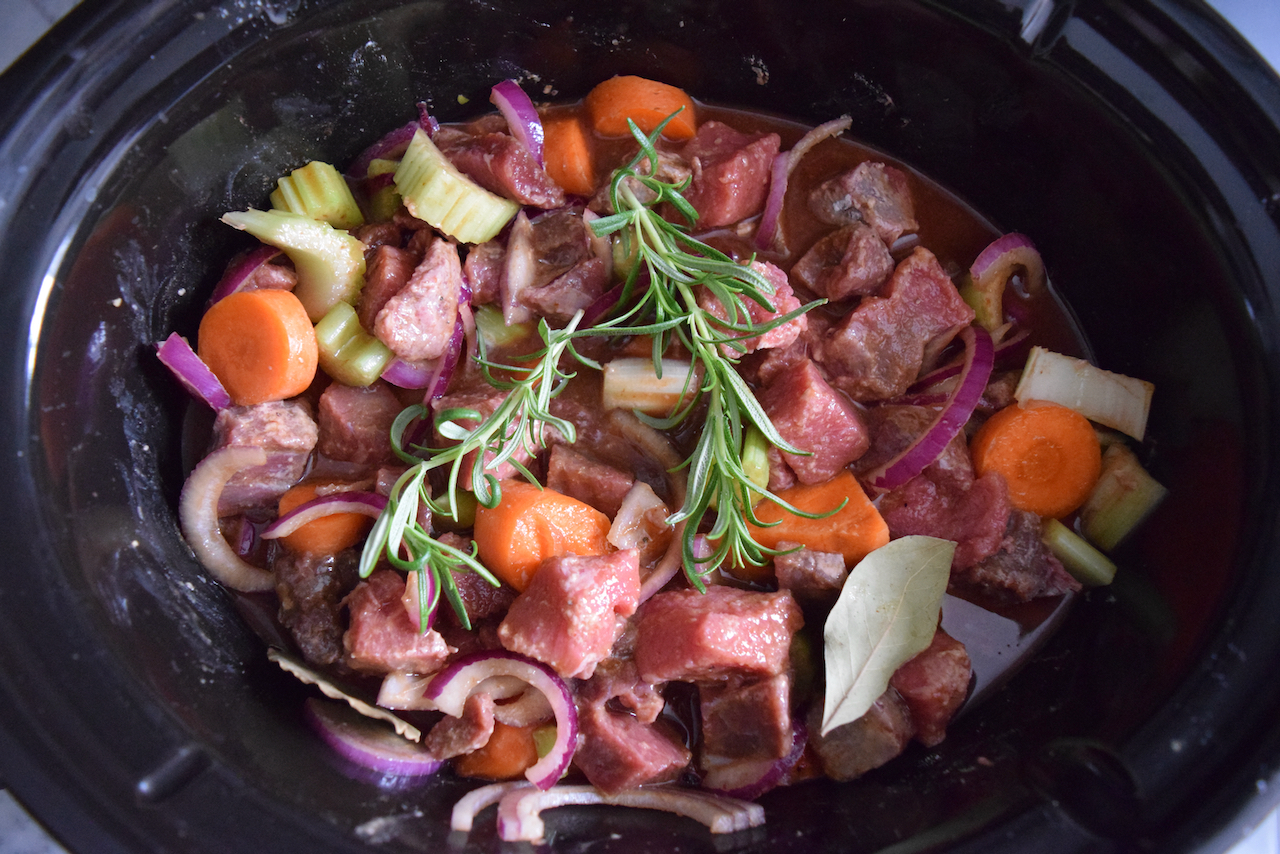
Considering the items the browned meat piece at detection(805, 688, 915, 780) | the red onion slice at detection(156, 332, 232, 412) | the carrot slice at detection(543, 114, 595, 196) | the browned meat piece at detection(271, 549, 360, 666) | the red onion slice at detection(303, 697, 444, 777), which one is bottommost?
the red onion slice at detection(303, 697, 444, 777)

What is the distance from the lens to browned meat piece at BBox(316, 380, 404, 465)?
2617mm

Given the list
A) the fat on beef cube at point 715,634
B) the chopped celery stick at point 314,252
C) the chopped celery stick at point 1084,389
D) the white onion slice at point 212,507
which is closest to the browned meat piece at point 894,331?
the chopped celery stick at point 1084,389

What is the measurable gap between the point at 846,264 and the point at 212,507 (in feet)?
7.09

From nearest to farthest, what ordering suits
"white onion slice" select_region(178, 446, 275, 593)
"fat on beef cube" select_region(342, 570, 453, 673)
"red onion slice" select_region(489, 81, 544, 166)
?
"fat on beef cube" select_region(342, 570, 453, 673), "white onion slice" select_region(178, 446, 275, 593), "red onion slice" select_region(489, 81, 544, 166)

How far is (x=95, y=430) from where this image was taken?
90.8 inches

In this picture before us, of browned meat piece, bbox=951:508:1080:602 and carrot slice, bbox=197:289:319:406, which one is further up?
browned meat piece, bbox=951:508:1080:602

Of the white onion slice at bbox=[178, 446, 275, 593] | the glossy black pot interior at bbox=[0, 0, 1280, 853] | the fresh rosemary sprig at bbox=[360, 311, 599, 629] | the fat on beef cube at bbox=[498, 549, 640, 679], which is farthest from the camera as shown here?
the white onion slice at bbox=[178, 446, 275, 593]

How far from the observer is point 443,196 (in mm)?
2678

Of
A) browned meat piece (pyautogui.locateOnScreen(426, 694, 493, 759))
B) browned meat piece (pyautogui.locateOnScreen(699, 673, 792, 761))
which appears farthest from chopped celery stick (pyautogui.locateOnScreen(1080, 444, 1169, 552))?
browned meat piece (pyautogui.locateOnScreen(426, 694, 493, 759))

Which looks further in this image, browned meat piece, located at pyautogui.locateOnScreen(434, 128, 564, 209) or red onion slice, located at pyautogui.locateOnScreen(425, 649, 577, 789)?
browned meat piece, located at pyautogui.locateOnScreen(434, 128, 564, 209)

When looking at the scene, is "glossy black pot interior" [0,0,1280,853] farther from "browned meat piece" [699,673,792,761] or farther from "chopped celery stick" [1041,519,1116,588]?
"browned meat piece" [699,673,792,761]

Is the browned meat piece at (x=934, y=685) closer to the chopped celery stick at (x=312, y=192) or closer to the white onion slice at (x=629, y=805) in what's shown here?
the white onion slice at (x=629, y=805)

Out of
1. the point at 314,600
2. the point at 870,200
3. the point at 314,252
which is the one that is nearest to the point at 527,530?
the point at 314,600

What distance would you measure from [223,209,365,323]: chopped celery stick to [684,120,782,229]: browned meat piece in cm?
116
